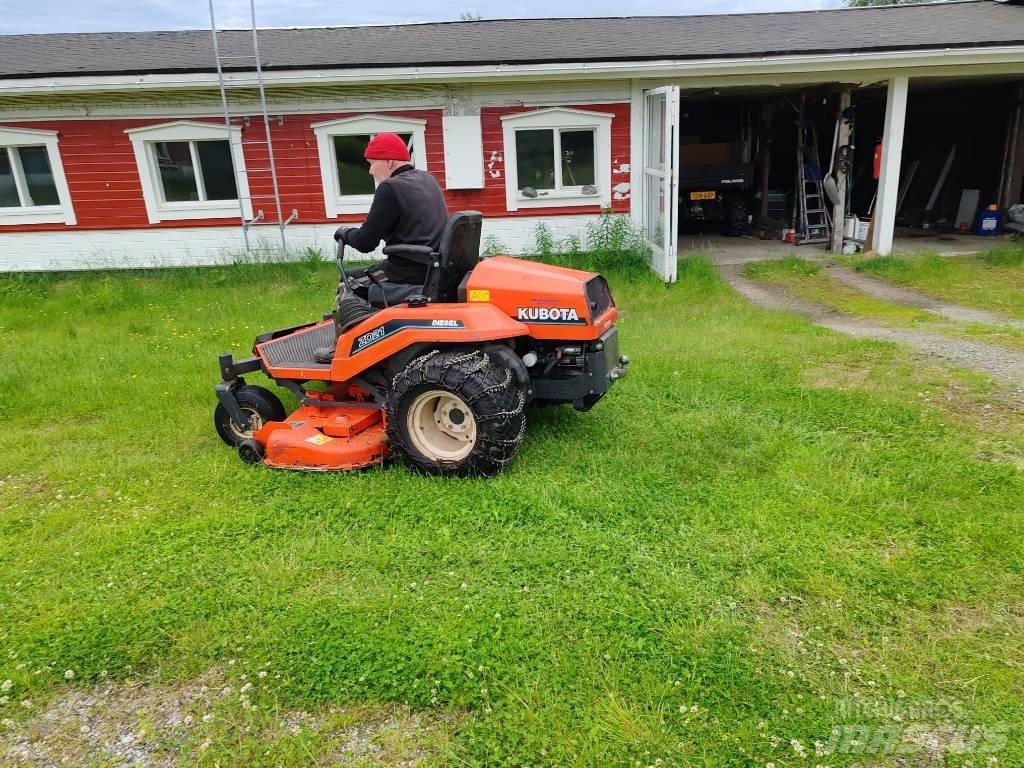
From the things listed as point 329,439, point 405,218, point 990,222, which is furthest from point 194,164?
point 990,222

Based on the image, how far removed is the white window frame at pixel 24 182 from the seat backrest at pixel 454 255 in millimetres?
9088

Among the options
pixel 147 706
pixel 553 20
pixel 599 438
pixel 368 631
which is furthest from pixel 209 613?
pixel 553 20

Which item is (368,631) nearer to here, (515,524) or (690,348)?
(515,524)

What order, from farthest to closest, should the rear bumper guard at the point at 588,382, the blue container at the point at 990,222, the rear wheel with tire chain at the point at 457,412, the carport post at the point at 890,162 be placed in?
Answer: the blue container at the point at 990,222, the carport post at the point at 890,162, the rear bumper guard at the point at 588,382, the rear wheel with tire chain at the point at 457,412

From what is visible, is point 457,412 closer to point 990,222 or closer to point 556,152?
point 556,152

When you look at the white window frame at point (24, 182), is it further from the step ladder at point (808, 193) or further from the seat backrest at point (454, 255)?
the step ladder at point (808, 193)

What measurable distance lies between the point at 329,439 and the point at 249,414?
76cm

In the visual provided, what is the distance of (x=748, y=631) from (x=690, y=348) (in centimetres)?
402

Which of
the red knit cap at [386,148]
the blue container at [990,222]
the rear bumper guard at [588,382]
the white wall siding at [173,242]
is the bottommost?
the blue container at [990,222]

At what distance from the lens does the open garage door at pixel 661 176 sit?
8.64 meters

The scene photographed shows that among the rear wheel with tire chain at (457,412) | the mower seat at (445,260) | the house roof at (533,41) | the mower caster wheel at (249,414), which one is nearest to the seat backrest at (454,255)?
the mower seat at (445,260)

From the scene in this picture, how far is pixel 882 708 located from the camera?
2377mm

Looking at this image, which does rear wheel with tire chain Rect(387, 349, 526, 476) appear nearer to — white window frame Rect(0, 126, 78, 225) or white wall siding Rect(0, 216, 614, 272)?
white wall siding Rect(0, 216, 614, 272)

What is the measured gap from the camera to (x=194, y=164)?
35.1 ft
